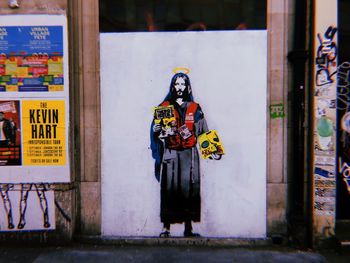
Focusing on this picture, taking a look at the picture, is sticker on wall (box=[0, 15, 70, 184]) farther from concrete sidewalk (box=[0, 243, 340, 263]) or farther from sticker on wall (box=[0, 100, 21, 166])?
concrete sidewalk (box=[0, 243, 340, 263])

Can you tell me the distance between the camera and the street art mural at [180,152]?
5316mm

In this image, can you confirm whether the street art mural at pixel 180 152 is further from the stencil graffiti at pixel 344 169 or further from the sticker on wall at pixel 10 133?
the sticker on wall at pixel 10 133

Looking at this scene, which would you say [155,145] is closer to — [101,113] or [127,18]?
[101,113]

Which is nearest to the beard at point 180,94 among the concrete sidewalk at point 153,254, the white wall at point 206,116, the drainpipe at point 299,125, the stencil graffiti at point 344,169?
the white wall at point 206,116

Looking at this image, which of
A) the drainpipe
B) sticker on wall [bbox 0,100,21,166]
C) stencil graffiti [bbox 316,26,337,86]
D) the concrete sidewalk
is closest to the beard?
the drainpipe

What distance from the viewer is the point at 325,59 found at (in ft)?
16.6

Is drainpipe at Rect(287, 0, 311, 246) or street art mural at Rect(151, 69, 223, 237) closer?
drainpipe at Rect(287, 0, 311, 246)

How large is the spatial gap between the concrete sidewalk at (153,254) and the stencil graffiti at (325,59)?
8.36ft

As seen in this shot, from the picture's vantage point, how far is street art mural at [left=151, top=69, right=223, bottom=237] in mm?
5316

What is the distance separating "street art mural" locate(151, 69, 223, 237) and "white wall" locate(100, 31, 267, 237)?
105 mm

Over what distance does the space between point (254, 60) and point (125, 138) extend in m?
2.35

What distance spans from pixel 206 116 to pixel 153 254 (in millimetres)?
2200

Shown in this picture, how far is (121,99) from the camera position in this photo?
17.5ft

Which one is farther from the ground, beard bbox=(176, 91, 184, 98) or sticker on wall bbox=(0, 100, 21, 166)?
beard bbox=(176, 91, 184, 98)
